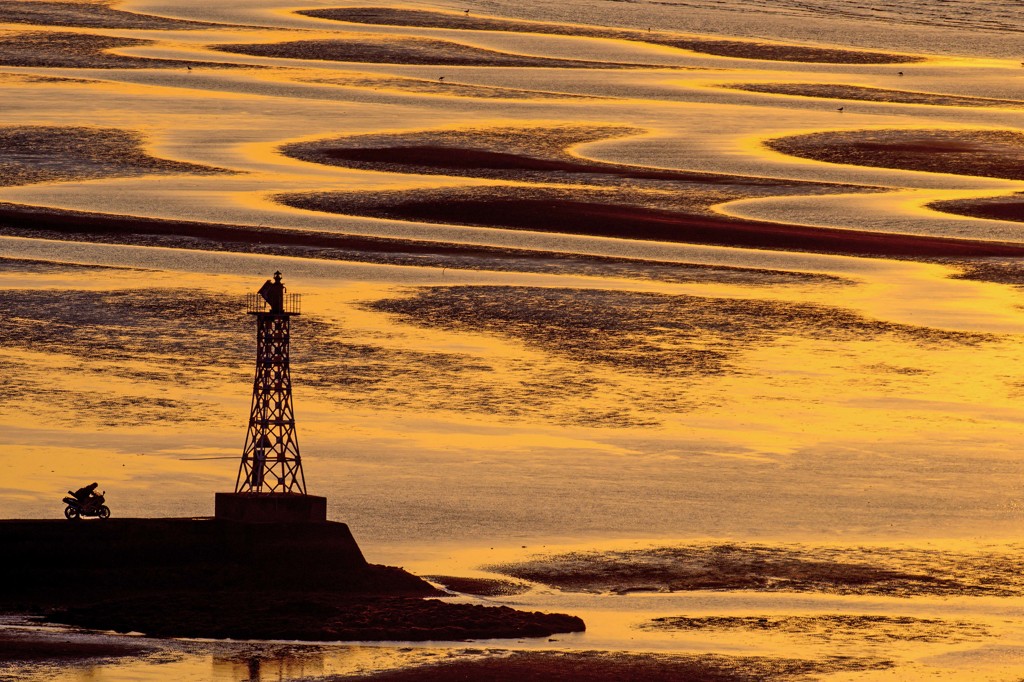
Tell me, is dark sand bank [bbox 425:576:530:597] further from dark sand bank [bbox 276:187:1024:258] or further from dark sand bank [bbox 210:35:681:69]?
dark sand bank [bbox 210:35:681:69]

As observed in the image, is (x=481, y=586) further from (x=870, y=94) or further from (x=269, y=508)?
(x=870, y=94)


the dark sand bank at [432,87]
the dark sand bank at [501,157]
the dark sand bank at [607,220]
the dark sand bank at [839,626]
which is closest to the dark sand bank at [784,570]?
the dark sand bank at [839,626]

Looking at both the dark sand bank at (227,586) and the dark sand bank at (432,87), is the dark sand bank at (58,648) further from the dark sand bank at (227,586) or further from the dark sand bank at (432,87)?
the dark sand bank at (432,87)

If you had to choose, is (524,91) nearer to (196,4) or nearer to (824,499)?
(196,4)

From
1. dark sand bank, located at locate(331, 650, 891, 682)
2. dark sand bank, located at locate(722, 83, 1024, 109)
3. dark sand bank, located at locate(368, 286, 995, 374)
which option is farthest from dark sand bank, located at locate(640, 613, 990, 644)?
dark sand bank, located at locate(722, 83, 1024, 109)

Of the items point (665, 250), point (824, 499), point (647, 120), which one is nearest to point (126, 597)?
point (824, 499)

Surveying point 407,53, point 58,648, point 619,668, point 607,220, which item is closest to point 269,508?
point 58,648

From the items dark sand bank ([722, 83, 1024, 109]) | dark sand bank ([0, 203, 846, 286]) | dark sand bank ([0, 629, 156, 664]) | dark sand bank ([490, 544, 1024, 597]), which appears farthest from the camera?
dark sand bank ([722, 83, 1024, 109])
